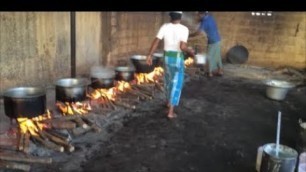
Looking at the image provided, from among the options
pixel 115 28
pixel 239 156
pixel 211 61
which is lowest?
pixel 239 156

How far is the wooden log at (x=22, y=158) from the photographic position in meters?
4.49

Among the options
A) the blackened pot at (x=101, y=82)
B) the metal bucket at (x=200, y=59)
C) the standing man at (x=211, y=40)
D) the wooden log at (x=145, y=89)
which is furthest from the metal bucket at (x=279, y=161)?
the metal bucket at (x=200, y=59)

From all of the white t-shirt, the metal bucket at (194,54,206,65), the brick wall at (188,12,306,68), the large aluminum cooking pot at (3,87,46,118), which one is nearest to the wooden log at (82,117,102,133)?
the large aluminum cooking pot at (3,87,46,118)

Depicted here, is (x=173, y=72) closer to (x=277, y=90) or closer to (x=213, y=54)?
(x=277, y=90)

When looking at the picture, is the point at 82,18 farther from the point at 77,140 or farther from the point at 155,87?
the point at 77,140

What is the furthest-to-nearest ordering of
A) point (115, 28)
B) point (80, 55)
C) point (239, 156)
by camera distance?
point (115, 28)
point (80, 55)
point (239, 156)

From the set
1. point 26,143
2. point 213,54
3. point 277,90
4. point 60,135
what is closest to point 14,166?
point 26,143

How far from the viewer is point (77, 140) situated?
17.8ft

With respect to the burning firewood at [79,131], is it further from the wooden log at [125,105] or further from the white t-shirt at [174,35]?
the white t-shirt at [174,35]

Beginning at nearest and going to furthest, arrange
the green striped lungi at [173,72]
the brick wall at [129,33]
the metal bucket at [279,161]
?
the metal bucket at [279,161] < the green striped lungi at [173,72] < the brick wall at [129,33]

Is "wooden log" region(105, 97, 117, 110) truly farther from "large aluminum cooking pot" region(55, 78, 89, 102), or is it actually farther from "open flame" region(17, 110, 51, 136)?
"open flame" region(17, 110, 51, 136)

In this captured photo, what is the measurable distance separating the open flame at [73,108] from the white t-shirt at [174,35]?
206 centimetres
